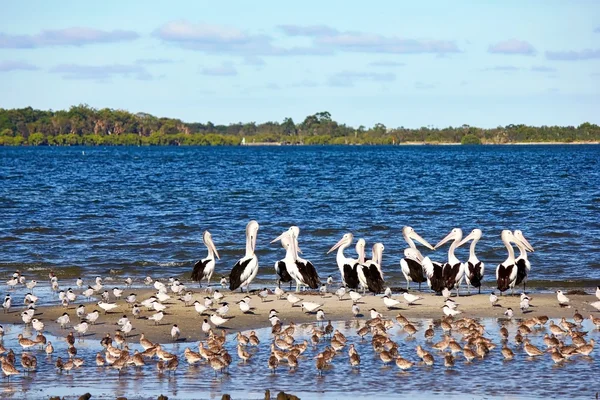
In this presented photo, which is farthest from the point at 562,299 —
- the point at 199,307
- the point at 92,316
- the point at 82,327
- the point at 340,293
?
the point at 82,327

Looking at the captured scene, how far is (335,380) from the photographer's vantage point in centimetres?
1030

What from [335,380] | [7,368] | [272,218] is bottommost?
[272,218]

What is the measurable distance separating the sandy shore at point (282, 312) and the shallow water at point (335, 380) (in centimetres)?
162

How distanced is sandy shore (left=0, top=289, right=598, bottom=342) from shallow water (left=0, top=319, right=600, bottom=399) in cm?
162

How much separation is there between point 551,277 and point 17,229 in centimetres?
1462

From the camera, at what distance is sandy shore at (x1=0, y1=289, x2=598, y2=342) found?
520 inches

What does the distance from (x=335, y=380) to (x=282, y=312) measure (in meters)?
4.27

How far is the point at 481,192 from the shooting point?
137 feet

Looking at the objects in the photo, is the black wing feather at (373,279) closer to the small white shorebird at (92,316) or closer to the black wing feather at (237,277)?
the black wing feather at (237,277)

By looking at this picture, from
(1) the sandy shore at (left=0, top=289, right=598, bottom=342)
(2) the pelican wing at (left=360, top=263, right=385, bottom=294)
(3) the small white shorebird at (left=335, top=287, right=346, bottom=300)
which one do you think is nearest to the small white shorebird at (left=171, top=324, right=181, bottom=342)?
(1) the sandy shore at (left=0, top=289, right=598, bottom=342)

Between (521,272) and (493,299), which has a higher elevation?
(521,272)

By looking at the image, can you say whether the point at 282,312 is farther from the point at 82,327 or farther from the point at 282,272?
the point at 82,327

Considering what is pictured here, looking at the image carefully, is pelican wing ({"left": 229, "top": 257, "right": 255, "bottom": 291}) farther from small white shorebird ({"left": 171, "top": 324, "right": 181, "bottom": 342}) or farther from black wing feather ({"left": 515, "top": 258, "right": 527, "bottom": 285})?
black wing feather ({"left": 515, "top": 258, "right": 527, "bottom": 285})

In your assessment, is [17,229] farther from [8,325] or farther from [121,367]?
[121,367]
